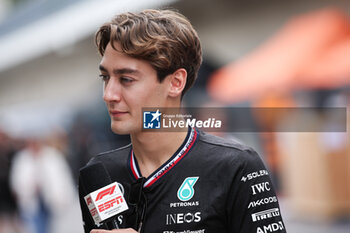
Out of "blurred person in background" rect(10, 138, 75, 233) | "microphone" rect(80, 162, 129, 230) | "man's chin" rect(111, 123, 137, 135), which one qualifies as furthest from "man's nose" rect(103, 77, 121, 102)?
"blurred person in background" rect(10, 138, 75, 233)

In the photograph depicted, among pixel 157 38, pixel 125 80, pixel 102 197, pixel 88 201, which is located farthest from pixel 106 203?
pixel 157 38

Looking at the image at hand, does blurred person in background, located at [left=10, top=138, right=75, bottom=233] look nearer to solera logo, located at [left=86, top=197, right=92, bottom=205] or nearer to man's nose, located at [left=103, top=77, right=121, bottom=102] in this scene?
solera logo, located at [left=86, top=197, right=92, bottom=205]

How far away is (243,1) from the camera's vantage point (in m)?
15.4

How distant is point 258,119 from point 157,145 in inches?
293

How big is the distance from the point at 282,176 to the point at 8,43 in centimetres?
1894

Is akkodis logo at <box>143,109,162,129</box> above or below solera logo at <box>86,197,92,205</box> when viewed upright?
above

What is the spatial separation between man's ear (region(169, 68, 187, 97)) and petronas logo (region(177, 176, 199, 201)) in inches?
15.9

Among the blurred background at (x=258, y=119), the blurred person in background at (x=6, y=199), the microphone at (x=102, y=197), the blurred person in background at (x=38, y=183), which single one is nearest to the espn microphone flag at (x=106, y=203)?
the microphone at (x=102, y=197)

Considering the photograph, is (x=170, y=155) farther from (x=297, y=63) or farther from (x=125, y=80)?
(x=297, y=63)

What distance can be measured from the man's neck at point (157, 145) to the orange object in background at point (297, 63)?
6660 millimetres

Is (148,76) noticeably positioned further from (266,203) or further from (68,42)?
(68,42)

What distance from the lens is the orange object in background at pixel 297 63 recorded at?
9562mm

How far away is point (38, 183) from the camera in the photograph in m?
9.73

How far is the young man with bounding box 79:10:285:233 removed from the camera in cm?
267
